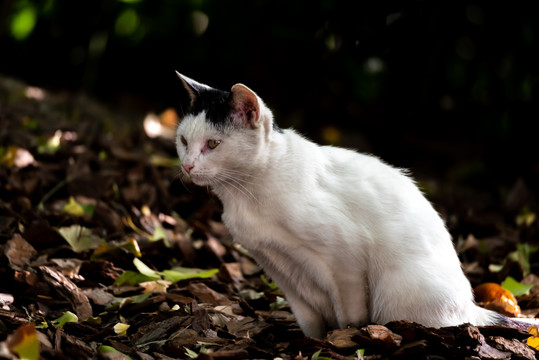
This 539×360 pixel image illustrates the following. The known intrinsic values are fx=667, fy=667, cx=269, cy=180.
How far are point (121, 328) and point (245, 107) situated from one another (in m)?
1.04

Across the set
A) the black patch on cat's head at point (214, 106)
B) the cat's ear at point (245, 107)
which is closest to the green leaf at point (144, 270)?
the black patch on cat's head at point (214, 106)

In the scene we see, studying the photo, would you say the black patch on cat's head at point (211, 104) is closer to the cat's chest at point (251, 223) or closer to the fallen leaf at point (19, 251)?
the cat's chest at point (251, 223)

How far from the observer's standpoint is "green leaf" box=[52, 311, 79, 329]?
2656 millimetres

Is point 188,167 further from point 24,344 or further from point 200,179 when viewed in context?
point 24,344

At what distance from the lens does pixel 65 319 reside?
2.69m

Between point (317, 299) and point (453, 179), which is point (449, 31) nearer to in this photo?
point (453, 179)

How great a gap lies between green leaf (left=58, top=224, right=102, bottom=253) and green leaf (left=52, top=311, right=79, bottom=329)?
673 millimetres

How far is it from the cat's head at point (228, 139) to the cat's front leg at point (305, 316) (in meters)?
0.63

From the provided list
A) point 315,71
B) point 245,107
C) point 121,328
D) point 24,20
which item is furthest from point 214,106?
point 24,20

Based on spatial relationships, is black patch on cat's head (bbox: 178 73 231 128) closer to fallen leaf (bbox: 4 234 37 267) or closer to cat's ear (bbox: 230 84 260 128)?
cat's ear (bbox: 230 84 260 128)

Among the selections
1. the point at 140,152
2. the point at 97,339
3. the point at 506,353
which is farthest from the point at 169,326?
the point at 140,152

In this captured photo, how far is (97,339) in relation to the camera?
258 centimetres

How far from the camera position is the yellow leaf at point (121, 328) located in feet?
8.82

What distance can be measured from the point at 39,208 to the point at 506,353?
257 centimetres
